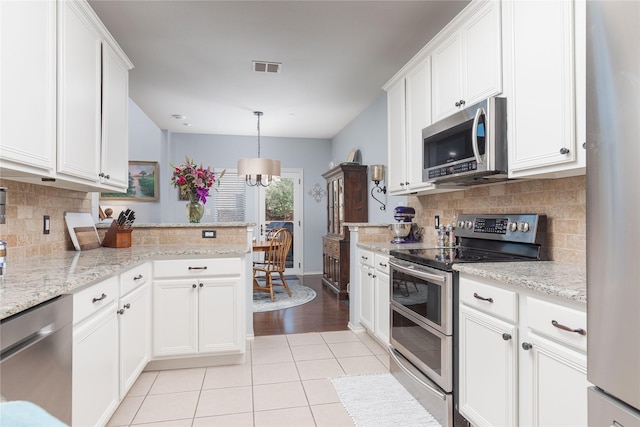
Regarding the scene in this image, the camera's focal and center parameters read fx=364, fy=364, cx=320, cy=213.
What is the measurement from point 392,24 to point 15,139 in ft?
8.36

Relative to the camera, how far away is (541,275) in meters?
1.54

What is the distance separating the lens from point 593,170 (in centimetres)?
86

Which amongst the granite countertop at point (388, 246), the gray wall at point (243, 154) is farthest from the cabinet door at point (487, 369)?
the gray wall at point (243, 154)

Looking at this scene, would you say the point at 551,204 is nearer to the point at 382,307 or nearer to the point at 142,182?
the point at 382,307

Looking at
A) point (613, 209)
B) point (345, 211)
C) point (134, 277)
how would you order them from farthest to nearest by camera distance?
point (345, 211), point (134, 277), point (613, 209)

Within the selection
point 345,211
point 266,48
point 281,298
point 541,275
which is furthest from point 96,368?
point 345,211

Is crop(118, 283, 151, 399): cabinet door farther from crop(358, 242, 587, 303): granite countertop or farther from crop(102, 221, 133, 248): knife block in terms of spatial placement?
crop(358, 242, 587, 303): granite countertop

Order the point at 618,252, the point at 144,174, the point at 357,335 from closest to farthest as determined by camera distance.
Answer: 1. the point at 618,252
2. the point at 357,335
3. the point at 144,174

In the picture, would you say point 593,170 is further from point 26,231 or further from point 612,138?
point 26,231

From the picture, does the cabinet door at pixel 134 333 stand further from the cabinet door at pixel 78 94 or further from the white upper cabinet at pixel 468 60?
the white upper cabinet at pixel 468 60

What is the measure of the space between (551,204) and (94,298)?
2382 millimetres

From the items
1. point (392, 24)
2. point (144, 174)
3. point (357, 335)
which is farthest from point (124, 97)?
point (144, 174)

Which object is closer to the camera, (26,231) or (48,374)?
(48,374)

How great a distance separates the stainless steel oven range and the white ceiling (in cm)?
163
